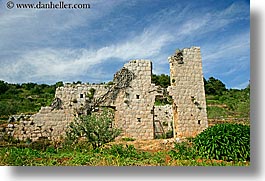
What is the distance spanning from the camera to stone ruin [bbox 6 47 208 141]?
11.3 m

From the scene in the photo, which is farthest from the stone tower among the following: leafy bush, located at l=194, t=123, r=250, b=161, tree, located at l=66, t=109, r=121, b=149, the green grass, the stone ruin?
leafy bush, located at l=194, t=123, r=250, b=161

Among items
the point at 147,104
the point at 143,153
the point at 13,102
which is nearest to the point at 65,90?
the point at 13,102

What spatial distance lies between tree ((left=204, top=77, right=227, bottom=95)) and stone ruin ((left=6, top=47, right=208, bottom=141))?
215mm

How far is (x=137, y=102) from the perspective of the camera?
456 inches

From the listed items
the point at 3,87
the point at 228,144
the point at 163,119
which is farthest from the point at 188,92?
the point at 3,87

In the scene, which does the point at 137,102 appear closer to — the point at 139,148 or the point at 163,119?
the point at 139,148

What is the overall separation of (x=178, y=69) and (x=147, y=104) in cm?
133

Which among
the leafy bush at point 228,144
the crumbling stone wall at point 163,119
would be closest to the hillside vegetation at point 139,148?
the leafy bush at point 228,144

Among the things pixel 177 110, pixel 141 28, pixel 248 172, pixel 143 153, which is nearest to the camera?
pixel 248 172

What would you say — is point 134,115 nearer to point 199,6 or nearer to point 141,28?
point 141,28

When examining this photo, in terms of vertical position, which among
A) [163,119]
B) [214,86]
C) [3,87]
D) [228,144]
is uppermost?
[214,86]

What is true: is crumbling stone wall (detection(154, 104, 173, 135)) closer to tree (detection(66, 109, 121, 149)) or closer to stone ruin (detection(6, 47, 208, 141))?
stone ruin (detection(6, 47, 208, 141))

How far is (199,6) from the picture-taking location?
867 centimetres

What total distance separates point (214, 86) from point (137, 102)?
7.23ft
